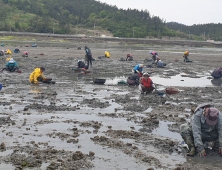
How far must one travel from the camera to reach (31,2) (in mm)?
147250

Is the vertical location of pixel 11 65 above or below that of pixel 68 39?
below

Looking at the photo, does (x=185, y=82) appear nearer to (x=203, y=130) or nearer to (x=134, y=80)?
(x=134, y=80)

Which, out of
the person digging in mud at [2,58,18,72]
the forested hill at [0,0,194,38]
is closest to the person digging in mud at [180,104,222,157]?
the person digging in mud at [2,58,18,72]

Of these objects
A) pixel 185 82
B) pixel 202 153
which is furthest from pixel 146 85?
pixel 202 153

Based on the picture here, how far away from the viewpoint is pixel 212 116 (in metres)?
6.07

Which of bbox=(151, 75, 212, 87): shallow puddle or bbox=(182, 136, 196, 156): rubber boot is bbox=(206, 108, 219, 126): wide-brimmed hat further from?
bbox=(151, 75, 212, 87): shallow puddle

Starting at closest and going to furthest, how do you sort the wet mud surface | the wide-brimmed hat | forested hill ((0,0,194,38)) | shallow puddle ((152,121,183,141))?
the wet mud surface, the wide-brimmed hat, shallow puddle ((152,121,183,141)), forested hill ((0,0,194,38))

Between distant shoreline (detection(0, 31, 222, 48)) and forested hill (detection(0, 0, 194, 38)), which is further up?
forested hill (detection(0, 0, 194, 38))

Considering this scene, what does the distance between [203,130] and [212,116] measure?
1.79 ft

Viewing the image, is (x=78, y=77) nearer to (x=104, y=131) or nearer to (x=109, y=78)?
→ (x=109, y=78)

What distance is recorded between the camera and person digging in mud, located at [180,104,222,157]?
6184mm

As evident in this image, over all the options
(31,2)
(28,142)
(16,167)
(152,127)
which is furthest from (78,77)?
(31,2)

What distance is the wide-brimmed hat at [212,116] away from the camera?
607 cm

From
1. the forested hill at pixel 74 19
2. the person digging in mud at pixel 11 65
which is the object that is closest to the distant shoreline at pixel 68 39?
the forested hill at pixel 74 19
